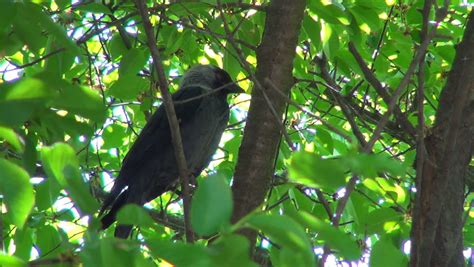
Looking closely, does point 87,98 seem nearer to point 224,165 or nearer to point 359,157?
point 359,157

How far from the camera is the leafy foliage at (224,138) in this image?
1243 mm

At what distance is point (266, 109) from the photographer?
118 inches

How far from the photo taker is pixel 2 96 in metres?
1.30

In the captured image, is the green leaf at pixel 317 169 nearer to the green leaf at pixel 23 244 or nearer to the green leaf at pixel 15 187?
the green leaf at pixel 15 187

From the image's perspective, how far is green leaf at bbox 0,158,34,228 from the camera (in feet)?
4.28

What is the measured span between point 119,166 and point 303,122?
4.93 feet

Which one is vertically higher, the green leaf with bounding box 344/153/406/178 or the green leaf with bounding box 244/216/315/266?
the green leaf with bounding box 344/153/406/178

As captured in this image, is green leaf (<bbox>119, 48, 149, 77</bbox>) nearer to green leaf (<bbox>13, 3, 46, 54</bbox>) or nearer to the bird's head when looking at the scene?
green leaf (<bbox>13, 3, 46, 54</bbox>)

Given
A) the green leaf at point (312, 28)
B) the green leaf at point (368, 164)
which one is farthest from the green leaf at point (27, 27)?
the green leaf at point (312, 28)

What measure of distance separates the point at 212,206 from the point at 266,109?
1831 mm

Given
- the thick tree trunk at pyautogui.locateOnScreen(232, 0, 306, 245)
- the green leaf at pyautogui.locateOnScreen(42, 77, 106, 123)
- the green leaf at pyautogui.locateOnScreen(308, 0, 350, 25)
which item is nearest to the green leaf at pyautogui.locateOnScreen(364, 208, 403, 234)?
the thick tree trunk at pyautogui.locateOnScreen(232, 0, 306, 245)

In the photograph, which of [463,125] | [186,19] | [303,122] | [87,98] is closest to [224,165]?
[303,122]

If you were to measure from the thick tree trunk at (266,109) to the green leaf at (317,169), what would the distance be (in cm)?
146

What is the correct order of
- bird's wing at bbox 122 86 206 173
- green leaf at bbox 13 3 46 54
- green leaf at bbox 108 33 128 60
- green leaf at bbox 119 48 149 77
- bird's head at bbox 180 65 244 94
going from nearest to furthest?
1. green leaf at bbox 13 3 46 54
2. green leaf at bbox 119 48 149 77
3. green leaf at bbox 108 33 128 60
4. bird's wing at bbox 122 86 206 173
5. bird's head at bbox 180 65 244 94
